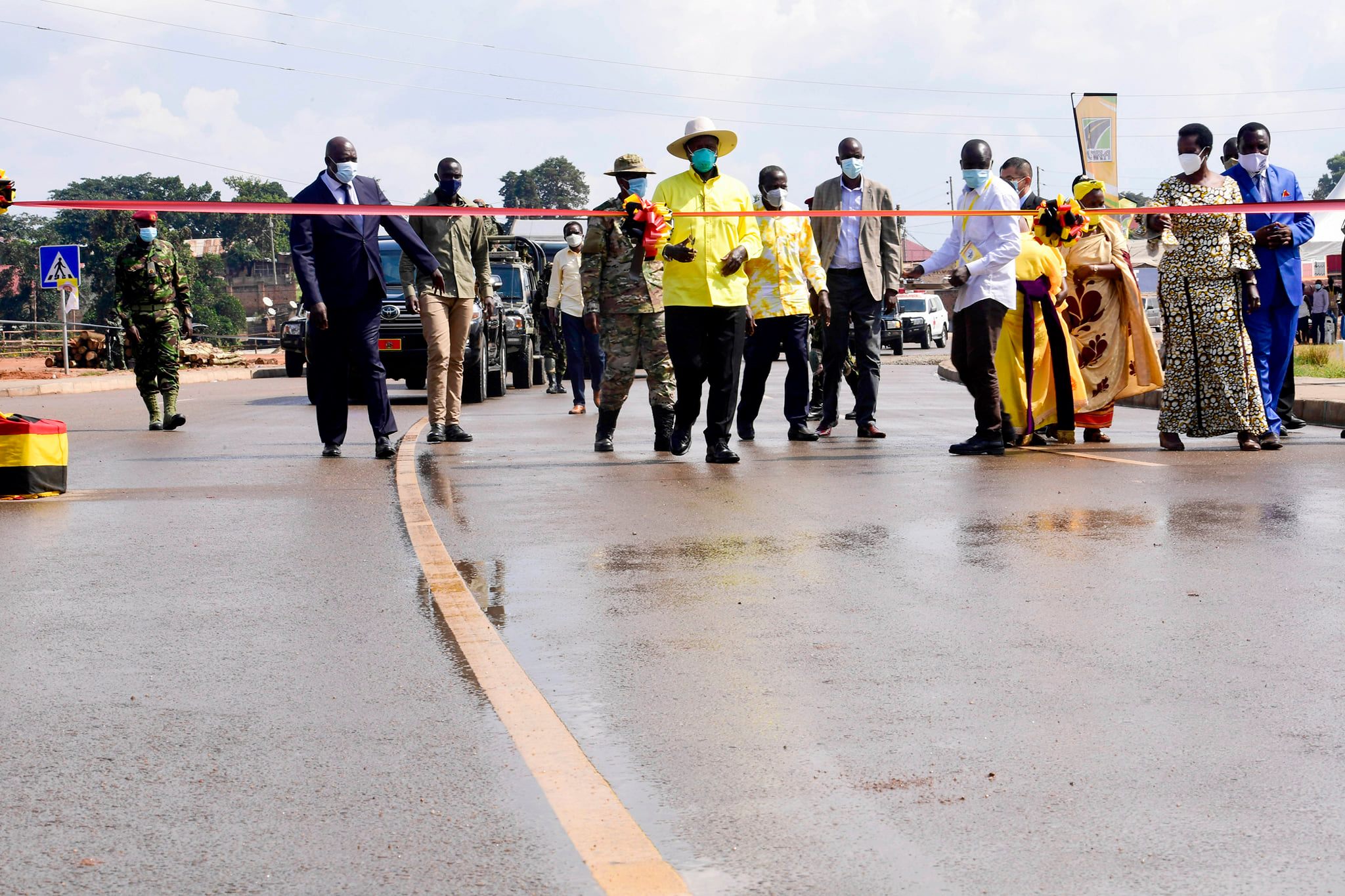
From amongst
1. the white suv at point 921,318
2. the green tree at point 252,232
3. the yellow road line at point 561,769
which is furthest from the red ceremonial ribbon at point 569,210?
the green tree at point 252,232

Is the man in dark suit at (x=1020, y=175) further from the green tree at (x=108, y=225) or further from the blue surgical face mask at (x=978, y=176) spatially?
the green tree at (x=108, y=225)

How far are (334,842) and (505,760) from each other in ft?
2.05

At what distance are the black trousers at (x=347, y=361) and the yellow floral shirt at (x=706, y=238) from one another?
2209 mm

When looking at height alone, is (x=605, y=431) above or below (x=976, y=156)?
below

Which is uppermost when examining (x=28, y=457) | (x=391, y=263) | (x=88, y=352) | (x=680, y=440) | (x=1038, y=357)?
(x=391, y=263)

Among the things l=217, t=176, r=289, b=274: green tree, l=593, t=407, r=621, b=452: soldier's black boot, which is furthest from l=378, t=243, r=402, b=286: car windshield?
l=217, t=176, r=289, b=274: green tree

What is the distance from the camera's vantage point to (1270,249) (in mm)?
11656

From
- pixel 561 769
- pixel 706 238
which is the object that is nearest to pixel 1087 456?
pixel 706 238

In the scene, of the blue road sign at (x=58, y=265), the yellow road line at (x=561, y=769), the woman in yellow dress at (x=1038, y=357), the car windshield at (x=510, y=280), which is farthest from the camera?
the blue road sign at (x=58, y=265)

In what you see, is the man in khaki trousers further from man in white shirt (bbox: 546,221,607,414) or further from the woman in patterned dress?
the woman in patterned dress

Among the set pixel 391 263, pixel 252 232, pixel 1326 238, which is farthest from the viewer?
pixel 252 232

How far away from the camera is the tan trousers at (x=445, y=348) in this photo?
42.7 feet

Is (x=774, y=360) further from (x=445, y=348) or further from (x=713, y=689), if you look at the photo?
(x=713, y=689)

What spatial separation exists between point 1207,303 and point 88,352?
32253 mm
